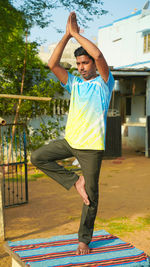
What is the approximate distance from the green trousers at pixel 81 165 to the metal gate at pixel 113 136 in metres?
11.3

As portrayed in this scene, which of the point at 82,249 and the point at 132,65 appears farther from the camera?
the point at 132,65

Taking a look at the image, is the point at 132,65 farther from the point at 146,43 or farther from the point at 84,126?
the point at 84,126

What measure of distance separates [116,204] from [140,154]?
9139 millimetres

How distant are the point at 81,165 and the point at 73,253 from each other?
115 centimetres

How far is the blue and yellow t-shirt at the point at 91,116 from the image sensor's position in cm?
309

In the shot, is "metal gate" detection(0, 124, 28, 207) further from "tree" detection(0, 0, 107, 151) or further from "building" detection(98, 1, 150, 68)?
"building" detection(98, 1, 150, 68)

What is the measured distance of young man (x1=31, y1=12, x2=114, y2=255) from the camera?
3084 mm

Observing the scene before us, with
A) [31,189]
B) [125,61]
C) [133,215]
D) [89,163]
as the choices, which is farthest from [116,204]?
[125,61]

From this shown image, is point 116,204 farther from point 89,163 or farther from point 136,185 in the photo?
point 89,163

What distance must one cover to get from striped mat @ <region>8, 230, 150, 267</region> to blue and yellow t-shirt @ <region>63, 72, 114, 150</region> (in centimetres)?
131

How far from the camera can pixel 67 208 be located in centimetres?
690

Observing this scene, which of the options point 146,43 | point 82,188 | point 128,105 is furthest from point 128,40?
point 82,188

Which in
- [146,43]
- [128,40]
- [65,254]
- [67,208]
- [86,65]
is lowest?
[67,208]

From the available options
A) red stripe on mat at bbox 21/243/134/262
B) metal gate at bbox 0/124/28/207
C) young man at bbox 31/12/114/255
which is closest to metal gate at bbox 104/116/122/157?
metal gate at bbox 0/124/28/207
